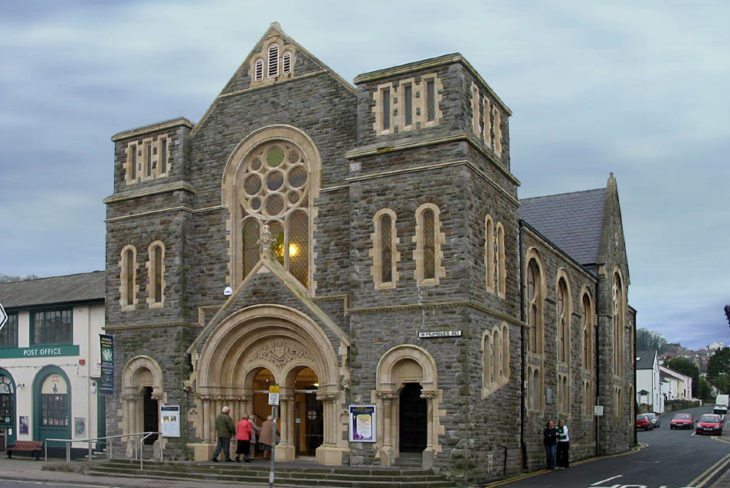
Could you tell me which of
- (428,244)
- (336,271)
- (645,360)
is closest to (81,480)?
(336,271)

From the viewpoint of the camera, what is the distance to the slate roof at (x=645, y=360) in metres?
112

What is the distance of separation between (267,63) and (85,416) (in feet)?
51.2

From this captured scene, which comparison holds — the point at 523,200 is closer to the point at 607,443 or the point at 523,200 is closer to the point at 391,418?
the point at 607,443

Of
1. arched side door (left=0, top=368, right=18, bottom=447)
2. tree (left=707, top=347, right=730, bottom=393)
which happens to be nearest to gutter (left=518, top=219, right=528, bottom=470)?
arched side door (left=0, top=368, right=18, bottom=447)

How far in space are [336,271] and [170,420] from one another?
A: 710 centimetres

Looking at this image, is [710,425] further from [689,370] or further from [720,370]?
[689,370]

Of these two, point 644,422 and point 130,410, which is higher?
point 130,410

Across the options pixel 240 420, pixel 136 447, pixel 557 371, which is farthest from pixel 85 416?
pixel 557 371

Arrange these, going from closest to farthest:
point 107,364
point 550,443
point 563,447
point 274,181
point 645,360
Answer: point 274,181, point 107,364, point 550,443, point 563,447, point 645,360

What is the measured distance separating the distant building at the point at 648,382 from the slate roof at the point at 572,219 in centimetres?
6808

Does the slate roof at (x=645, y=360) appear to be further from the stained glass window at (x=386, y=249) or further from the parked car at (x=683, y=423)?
the stained glass window at (x=386, y=249)

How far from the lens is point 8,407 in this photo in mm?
38625

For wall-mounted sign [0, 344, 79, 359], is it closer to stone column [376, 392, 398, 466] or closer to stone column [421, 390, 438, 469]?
stone column [376, 392, 398, 466]

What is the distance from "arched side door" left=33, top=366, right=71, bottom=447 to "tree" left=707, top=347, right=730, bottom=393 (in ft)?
424
